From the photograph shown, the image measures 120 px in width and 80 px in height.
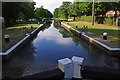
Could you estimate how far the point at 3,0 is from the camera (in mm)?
19094

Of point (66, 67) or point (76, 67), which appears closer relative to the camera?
point (66, 67)

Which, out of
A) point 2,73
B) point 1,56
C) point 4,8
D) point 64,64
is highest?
point 4,8

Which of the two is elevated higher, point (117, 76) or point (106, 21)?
point (106, 21)

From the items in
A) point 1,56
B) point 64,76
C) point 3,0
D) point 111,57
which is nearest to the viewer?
point 64,76

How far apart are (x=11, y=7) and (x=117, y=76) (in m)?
22.2

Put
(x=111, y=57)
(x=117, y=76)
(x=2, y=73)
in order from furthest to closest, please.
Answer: (x=111, y=57) → (x=2, y=73) → (x=117, y=76)

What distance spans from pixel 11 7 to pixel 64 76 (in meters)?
21.4

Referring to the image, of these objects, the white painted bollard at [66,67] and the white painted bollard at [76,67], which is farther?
the white painted bollard at [76,67]

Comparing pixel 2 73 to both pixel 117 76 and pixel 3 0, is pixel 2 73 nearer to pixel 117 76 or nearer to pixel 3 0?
pixel 117 76

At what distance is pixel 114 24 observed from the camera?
2108 cm

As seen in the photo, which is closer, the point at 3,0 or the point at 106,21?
the point at 3,0

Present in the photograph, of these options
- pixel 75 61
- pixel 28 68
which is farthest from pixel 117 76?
pixel 28 68

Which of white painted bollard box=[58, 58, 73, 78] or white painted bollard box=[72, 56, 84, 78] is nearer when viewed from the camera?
white painted bollard box=[58, 58, 73, 78]

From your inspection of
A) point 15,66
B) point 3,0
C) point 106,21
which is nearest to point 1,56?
point 15,66
